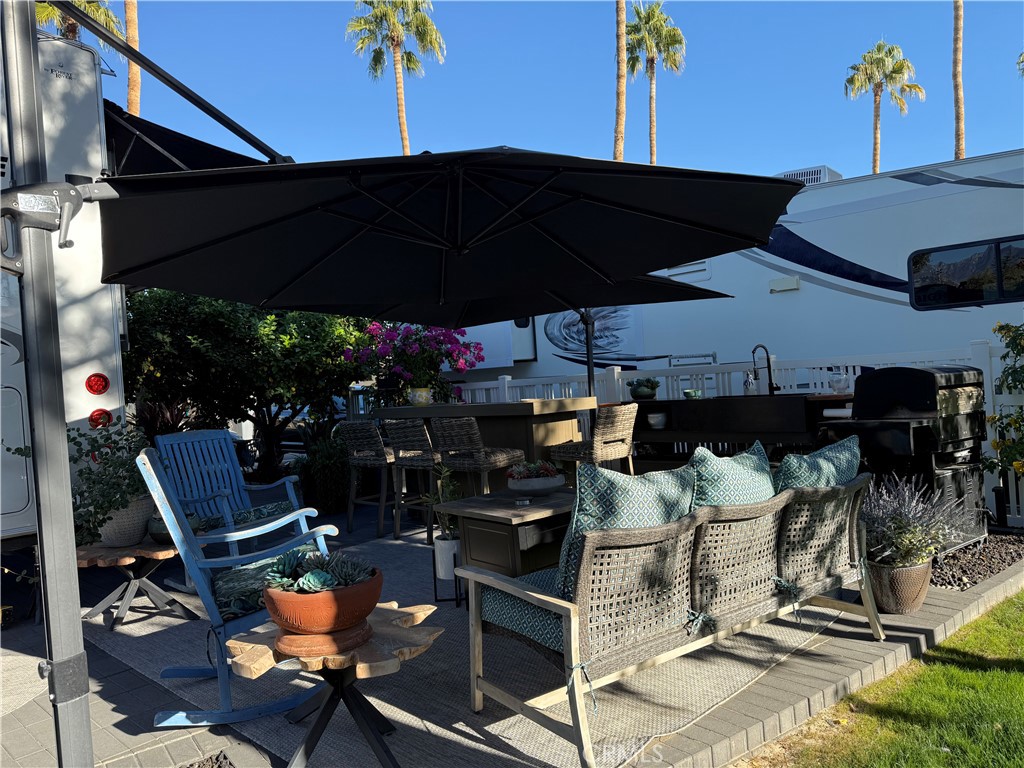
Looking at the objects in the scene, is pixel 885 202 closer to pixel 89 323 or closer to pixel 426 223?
pixel 426 223

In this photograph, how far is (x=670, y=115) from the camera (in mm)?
19188

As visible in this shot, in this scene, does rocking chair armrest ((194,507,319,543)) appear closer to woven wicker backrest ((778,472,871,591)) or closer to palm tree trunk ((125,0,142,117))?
woven wicker backrest ((778,472,871,591))

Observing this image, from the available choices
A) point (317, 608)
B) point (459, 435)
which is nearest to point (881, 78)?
point (459, 435)

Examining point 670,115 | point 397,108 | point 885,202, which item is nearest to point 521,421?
point 885,202

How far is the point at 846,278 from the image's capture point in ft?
27.1

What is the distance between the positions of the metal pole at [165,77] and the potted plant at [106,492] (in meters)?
2.14

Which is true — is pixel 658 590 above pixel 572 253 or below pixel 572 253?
below

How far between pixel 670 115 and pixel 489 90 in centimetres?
875

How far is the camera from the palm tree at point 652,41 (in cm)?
1853

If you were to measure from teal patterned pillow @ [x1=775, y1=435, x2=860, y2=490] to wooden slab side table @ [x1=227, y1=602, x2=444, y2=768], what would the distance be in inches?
65.2

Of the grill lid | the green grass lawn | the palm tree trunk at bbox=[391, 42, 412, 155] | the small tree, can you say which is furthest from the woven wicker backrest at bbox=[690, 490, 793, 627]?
the palm tree trunk at bbox=[391, 42, 412, 155]

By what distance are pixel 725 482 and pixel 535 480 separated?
121 centimetres

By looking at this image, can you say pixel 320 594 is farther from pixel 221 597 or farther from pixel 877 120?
pixel 877 120

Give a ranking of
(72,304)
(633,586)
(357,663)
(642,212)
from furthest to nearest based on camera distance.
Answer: (72,304), (642,212), (633,586), (357,663)
